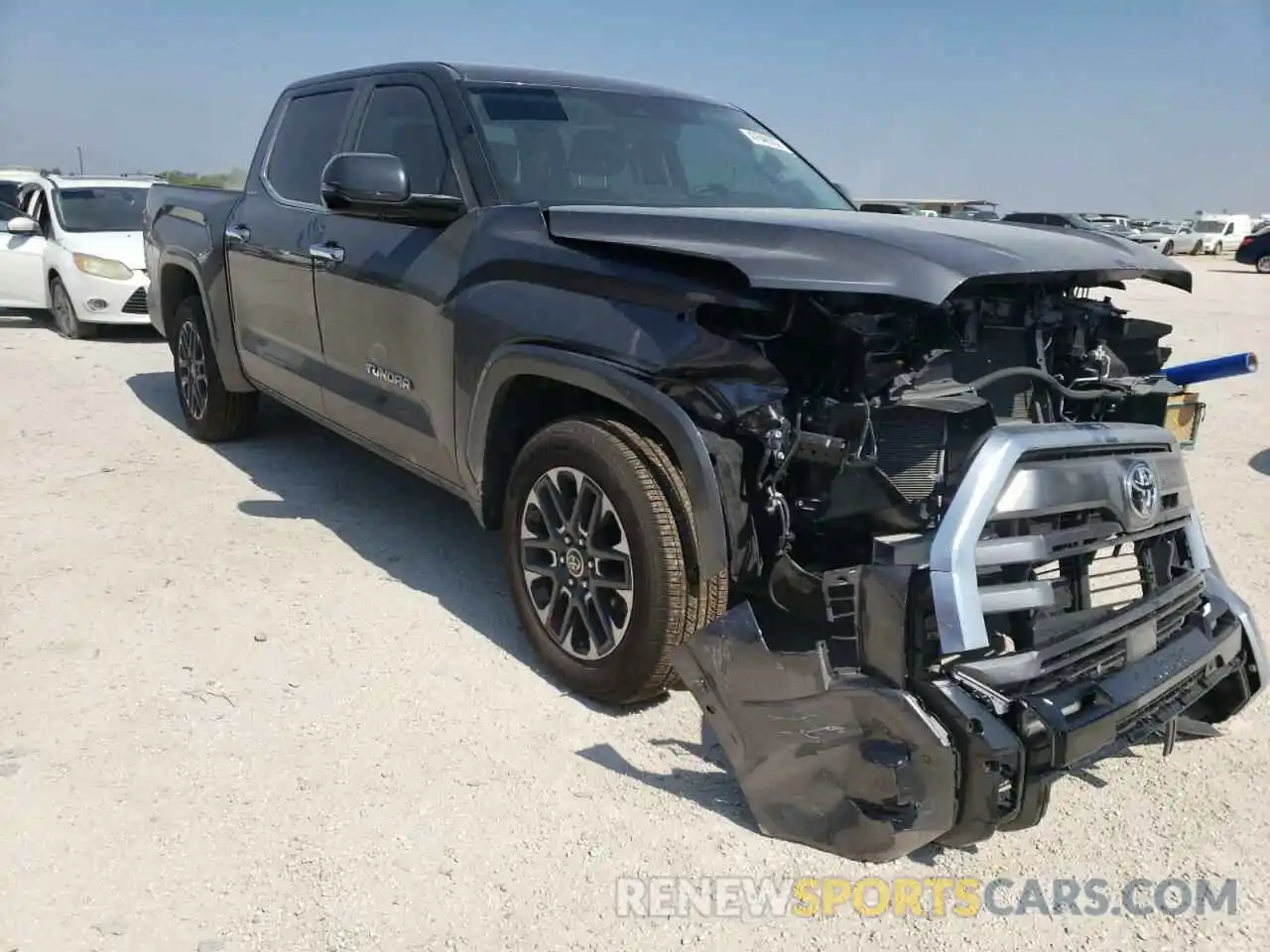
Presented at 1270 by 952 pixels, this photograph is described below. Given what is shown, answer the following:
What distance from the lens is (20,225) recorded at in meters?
11.0

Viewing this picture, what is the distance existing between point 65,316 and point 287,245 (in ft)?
25.1

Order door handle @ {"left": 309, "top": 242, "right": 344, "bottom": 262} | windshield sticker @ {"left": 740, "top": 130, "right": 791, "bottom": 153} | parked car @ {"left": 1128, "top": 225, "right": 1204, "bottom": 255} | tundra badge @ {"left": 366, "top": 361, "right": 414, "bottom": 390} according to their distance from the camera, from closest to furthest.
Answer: tundra badge @ {"left": 366, "top": 361, "right": 414, "bottom": 390} < door handle @ {"left": 309, "top": 242, "right": 344, "bottom": 262} < windshield sticker @ {"left": 740, "top": 130, "right": 791, "bottom": 153} < parked car @ {"left": 1128, "top": 225, "right": 1204, "bottom": 255}

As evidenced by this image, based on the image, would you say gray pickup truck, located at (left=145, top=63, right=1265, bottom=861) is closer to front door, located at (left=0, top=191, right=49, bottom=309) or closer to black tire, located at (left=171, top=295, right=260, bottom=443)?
black tire, located at (left=171, top=295, right=260, bottom=443)

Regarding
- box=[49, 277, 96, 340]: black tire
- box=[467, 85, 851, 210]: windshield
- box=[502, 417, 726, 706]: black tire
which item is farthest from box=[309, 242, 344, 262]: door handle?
box=[49, 277, 96, 340]: black tire

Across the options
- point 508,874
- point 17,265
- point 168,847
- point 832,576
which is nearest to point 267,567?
point 168,847

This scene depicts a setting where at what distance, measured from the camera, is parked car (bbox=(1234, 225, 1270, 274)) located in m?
28.2

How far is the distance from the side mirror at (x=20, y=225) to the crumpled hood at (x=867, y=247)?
9.94 m

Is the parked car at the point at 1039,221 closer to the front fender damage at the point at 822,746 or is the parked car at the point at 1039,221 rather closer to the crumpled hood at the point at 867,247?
the crumpled hood at the point at 867,247

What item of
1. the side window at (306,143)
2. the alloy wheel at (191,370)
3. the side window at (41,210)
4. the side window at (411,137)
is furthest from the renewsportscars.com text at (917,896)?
the side window at (41,210)

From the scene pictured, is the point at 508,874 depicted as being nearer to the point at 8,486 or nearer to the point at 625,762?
the point at 625,762

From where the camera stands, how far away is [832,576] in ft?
8.84

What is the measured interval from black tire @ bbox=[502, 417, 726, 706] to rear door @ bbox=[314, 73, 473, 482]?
0.72 m

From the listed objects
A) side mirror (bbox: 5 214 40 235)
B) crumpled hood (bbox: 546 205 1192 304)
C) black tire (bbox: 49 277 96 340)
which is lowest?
black tire (bbox: 49 277 96 340)

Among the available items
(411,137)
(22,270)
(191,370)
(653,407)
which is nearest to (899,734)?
(653,407)
